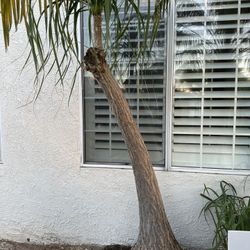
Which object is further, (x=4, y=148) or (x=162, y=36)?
(x=4, y=148)

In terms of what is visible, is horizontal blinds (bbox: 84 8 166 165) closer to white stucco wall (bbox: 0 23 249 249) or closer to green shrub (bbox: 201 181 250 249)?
white stucco wall (bbox: 0 23 249 249)

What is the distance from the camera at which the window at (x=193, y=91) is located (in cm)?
269

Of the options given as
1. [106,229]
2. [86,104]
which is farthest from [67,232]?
[86,104]

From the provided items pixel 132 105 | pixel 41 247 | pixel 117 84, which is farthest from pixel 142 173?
pixel 41 247

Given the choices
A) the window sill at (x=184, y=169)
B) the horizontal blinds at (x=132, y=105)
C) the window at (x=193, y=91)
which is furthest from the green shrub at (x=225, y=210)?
the horizontal blinds at (x=132, y=105)

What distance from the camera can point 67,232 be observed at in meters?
3.04

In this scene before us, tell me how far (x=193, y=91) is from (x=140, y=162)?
0.89m

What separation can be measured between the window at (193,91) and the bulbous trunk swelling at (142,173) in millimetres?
575

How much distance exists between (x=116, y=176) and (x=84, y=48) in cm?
117

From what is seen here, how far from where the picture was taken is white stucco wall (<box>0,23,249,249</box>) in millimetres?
2834

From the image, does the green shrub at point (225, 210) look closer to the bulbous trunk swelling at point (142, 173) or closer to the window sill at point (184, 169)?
the window sill at point (184, 169)

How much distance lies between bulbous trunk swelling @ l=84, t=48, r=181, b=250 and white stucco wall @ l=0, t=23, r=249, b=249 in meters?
0.48

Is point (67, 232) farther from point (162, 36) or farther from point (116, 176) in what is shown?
point (162, 36)

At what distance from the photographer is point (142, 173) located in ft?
7.48
